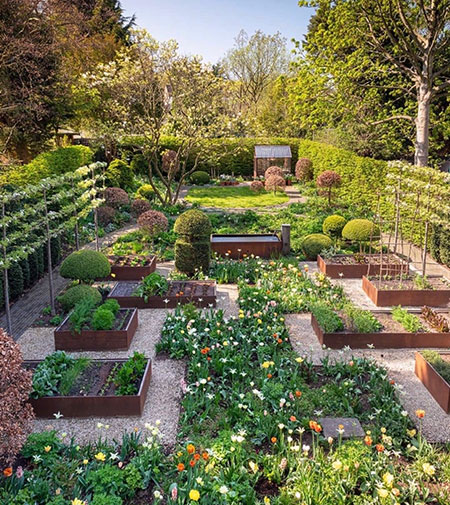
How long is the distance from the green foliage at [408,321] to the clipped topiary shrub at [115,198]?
10972mm

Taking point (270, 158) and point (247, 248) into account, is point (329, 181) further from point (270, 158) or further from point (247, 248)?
point (270, 158)

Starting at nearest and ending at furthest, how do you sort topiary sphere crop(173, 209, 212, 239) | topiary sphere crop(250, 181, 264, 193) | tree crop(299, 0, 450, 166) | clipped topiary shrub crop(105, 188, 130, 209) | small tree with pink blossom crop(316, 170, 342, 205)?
topiary sphere crop(173, 209, 212, 239) < tree crop(299, 0, 450, 166) < clipped topiary shrub crop(105, 188, 130, 209) < small tree with pink blossom crop(316, 170, 342, 205) < topiary sphere crop(250, 181, 264, 193)

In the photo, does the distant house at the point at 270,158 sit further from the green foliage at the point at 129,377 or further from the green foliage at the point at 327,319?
the green foliage at the point at 129,377

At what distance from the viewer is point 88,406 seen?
5.68m

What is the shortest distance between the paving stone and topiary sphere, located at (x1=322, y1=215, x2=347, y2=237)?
8.15 meters

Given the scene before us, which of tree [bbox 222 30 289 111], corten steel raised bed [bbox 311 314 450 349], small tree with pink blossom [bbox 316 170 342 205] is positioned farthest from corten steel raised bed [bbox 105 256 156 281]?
tree [bbox 222 30 289 111]

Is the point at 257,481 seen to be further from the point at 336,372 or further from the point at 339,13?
the point at 339,13

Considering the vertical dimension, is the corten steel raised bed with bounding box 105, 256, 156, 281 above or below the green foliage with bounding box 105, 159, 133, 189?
below

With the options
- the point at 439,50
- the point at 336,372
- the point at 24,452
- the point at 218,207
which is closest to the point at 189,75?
the point at 218,207

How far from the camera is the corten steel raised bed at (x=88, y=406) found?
222 inches

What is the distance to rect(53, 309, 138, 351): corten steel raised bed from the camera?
7.46 m

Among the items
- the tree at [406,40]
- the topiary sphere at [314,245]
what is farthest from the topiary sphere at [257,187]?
the topiary sphere at [314,245]

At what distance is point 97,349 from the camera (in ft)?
24.7

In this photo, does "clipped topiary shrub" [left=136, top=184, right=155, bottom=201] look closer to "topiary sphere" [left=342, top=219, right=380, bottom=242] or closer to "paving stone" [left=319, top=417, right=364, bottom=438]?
"topiary sphere" [left=342, top=219, right=380, bottom=242]
